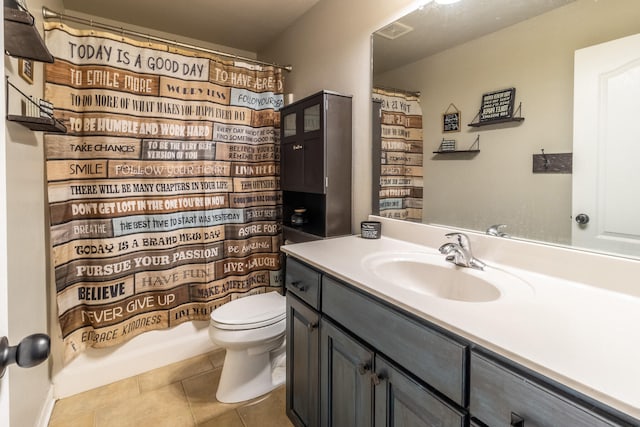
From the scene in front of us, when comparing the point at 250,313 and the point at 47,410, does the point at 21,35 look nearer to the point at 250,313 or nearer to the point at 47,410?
the point at 250,313

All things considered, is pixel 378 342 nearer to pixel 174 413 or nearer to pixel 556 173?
pixel 556 173

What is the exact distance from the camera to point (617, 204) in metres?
0.96

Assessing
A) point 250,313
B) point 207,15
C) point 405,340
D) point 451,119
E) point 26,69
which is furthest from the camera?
point 207,15

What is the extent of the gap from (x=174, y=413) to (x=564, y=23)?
2307 mm

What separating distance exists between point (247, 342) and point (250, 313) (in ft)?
0.48

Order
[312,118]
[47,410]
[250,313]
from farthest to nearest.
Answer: [312,118]
[250,313]
[47,410]

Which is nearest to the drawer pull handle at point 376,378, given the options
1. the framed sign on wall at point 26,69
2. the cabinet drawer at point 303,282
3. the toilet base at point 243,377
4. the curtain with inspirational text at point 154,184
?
the cabinet drawer at point 303,282

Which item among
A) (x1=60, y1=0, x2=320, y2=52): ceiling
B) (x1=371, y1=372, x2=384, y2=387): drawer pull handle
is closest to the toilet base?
(x1=371, y1=372, x2=384, y2=387): drawer pull handle

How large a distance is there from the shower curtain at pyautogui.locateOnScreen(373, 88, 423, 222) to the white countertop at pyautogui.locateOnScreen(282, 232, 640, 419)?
2.03ft

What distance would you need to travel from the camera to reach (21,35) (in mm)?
976

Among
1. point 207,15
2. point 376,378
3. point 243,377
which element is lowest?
point 243,377

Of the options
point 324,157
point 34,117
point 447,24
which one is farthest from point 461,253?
point 34,117

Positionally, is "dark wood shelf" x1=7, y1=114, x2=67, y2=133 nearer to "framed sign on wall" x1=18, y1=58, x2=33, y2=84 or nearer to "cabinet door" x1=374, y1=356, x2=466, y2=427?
"framed sign on wall" x1=18, y1=58, x2=33, y2=84

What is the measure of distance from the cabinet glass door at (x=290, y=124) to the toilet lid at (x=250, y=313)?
1.02 m
